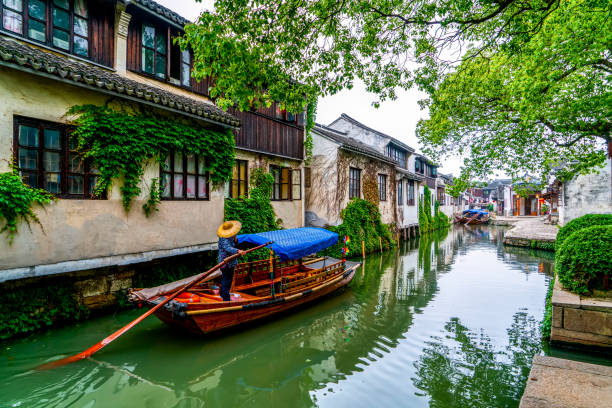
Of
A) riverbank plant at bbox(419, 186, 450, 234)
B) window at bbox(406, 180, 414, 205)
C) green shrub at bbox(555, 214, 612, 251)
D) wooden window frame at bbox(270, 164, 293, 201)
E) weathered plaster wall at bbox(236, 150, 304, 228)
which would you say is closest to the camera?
green shrub at bbox(555, 214, 612, 251)

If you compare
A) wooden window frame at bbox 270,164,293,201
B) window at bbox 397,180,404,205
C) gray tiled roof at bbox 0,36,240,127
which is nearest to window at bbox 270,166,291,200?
wooden window frame at bbox 270,164,293,201

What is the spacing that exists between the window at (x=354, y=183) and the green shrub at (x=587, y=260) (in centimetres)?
1200

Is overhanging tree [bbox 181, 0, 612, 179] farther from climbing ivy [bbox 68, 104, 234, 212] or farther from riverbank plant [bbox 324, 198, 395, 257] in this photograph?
riverbank plant [bbox 324, 198, 395, 257]

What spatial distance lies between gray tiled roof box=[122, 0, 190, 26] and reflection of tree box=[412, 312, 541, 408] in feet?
34.6

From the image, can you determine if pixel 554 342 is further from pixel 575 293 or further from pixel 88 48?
pixel 88 48

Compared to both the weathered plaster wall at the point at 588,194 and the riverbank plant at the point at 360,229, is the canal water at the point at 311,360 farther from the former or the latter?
the weathered plaster wall at the point at 588,194

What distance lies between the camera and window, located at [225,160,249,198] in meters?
12.0

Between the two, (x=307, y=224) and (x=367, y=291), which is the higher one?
(x=307, y=224)

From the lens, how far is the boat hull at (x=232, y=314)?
20.9ft

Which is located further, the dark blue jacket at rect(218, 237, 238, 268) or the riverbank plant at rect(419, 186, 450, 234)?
the riverbank plant at rect(419, 186, 450, 234)

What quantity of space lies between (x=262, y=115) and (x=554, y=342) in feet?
36.4

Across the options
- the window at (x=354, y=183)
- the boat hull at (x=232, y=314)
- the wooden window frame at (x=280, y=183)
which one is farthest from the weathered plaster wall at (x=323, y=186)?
the boat hull at (x=232, y=314)

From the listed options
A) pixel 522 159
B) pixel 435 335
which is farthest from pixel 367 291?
pixel 522 159

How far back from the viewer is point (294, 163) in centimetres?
1475
